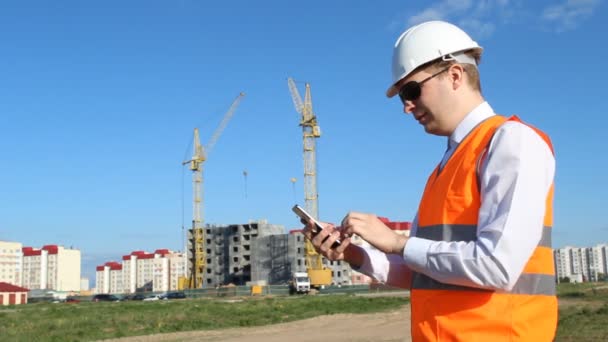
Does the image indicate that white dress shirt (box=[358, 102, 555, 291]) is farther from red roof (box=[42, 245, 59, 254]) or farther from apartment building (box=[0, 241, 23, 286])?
red roof (box=[42, 245, 59, 254])

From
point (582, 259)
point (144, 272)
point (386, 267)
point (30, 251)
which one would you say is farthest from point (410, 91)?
point (582, 259)

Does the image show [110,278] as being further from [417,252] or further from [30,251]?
[417,252]

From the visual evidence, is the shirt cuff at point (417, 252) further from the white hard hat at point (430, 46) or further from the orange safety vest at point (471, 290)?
the white hard hat at point (430, 46)

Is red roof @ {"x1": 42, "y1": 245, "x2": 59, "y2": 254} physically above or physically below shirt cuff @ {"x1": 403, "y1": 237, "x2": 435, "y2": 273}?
above

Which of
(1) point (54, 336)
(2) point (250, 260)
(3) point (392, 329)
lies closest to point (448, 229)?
(3) point (392, 329)

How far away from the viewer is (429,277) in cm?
195

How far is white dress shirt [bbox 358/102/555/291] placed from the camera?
5.70ft

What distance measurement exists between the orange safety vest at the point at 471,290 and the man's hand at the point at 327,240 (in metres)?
0.28

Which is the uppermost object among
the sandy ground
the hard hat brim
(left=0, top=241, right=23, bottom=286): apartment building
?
(left=0, top=241, right=23, bottom=286): apartment building

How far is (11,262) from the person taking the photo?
520 feet

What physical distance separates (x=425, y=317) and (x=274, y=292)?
A: 69.6m

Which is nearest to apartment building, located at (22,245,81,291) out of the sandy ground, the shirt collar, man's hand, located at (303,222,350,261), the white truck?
the white truck

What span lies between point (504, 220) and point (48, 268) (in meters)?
174

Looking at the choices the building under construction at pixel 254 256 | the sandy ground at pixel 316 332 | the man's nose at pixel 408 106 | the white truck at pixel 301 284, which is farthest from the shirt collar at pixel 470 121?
the building under construction at pixel 254 256
